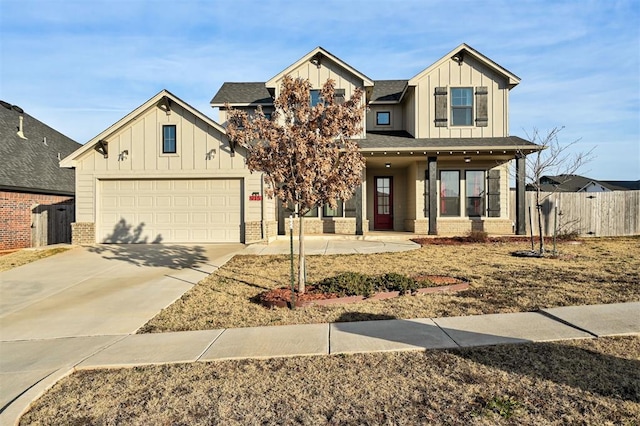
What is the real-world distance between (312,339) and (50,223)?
53.6ft

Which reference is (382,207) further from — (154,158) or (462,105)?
(154,158)

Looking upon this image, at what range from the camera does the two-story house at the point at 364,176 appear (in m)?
14.7

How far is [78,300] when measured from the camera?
775 cm

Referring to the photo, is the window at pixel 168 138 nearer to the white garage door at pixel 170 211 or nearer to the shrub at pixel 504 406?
the white garage door at pixel 170 211

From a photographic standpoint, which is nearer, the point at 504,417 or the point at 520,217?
the point at 504,417

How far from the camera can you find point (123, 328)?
5.94 m

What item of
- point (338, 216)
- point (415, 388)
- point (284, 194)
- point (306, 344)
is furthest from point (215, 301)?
point (338, 216)

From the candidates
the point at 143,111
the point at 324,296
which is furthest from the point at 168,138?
the point at 324,296

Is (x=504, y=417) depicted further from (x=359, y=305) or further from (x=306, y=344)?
(x=359, y=305)

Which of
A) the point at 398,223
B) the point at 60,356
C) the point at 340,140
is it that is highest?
the point at 340,140

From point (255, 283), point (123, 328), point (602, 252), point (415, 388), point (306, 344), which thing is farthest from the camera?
point (602, 252)

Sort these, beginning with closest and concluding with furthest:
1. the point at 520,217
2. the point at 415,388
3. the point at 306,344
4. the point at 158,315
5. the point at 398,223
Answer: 1. the point at 415,388
2. the point at 306,344
3. the point at 158,315
4. the point at 520,217
5. the point at 398,223

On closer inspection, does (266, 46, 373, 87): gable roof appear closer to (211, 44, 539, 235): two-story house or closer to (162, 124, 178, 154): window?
(211, 44, 539, 235): two-story house

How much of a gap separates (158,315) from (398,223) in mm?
14702
